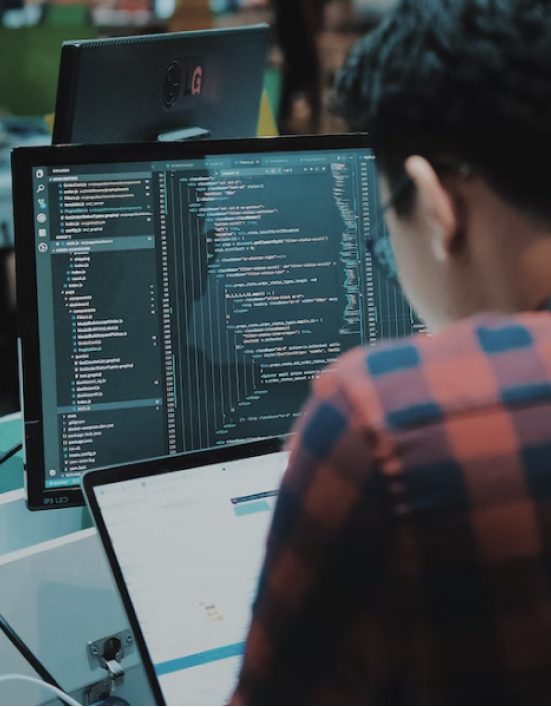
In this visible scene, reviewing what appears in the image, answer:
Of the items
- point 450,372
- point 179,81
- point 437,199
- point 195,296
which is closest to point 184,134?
point 179,81

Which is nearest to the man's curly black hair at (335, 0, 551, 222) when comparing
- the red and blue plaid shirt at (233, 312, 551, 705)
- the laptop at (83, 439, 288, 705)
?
the red and blue plaid shirt at (233, 312, 551, 705)

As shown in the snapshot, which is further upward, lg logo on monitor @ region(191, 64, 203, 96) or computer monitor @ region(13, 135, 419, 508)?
lg logo on monitor @ region(191, 64, 203, 96)

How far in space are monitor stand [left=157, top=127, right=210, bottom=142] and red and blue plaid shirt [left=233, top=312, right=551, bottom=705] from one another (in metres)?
0.99

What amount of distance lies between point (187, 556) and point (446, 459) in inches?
20.1

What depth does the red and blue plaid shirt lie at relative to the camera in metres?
0.53

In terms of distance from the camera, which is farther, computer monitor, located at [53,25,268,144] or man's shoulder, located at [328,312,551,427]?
computer monitor, located at [53,25,268,144]

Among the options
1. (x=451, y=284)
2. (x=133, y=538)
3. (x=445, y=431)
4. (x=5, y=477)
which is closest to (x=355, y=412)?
(x=445, y=431)

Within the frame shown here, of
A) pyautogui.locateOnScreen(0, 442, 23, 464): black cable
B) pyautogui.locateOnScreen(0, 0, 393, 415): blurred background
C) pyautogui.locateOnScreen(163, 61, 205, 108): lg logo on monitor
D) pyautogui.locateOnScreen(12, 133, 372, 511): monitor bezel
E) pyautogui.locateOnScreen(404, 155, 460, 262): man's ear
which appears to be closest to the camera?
pyautogui.locateOnScreen(404, 155, 460, 262): man's ear

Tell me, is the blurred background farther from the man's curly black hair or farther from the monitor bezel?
the man's curly black hair

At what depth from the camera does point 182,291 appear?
1163 mm

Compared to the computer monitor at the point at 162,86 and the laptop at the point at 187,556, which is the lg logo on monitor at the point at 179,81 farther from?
the laptop at the point at 187,556

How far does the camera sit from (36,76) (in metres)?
4.20

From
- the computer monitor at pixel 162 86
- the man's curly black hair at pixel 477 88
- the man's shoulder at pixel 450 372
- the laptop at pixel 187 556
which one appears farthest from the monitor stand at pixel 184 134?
the man's shoulder at pixel 450 372

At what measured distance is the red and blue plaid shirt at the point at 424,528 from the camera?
53cm
